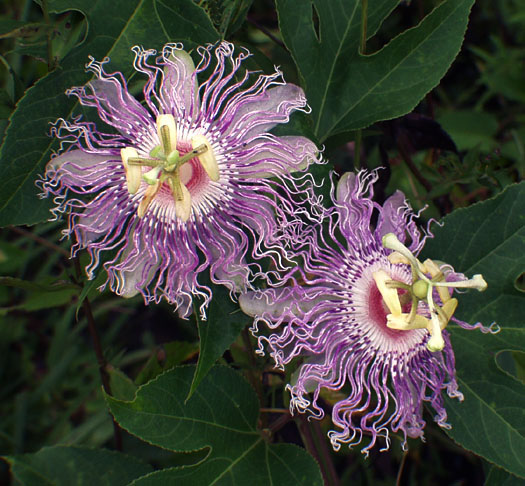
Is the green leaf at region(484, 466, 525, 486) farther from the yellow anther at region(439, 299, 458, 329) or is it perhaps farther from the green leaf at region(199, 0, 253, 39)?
the green leaf at region(199, 0, 253, 39)

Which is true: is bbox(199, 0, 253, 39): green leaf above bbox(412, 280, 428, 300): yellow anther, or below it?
above

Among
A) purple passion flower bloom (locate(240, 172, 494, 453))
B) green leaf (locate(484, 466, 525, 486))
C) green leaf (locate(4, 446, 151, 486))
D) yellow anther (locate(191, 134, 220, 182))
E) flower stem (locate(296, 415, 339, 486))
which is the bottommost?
green leaf (locate(4, 446, 151, 486))

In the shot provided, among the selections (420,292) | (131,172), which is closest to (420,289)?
(420,292)

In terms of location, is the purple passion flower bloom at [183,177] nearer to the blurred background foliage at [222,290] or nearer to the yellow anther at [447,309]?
the blurred background foliage at [222,290]

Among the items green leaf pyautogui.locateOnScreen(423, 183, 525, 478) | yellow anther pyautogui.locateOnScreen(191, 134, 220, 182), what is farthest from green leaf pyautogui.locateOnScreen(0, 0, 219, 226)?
green leaf pyautogui.locateOnScreen(423, 183, 525, 478)

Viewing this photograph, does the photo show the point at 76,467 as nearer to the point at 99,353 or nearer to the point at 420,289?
the point at 99,353

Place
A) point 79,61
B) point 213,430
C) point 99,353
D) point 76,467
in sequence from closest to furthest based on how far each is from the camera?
point 79,61
point 213,430
point 76,467
point 99,353

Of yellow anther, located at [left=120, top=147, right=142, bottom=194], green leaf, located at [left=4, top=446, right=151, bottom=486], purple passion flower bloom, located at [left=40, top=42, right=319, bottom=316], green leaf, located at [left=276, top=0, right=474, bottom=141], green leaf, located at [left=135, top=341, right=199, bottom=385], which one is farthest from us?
green leaf, located at [left=135, top=341, right=199, bottom=385]
